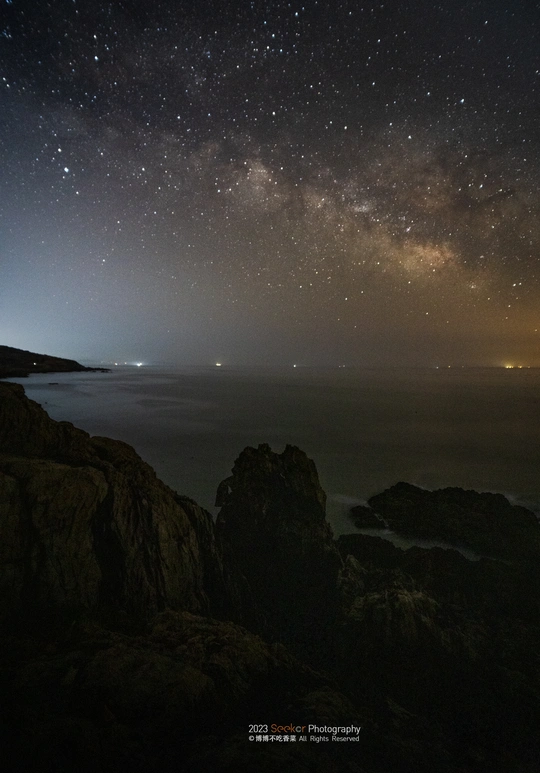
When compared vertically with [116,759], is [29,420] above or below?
above

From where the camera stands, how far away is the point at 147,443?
34.2m

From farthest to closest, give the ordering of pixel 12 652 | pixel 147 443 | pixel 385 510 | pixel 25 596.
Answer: pixel 147 443
pixel 385 510
pixel 25 596
pixel 12 652

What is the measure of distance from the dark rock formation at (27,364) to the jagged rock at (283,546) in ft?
399

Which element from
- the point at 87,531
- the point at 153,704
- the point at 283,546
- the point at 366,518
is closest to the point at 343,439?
the point at 366,518

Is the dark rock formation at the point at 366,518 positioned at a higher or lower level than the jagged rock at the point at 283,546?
lower

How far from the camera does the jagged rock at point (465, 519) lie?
48.7 ft

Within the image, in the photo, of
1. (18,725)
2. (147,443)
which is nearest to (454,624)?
(18,725)

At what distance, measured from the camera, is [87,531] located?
25.4 ft

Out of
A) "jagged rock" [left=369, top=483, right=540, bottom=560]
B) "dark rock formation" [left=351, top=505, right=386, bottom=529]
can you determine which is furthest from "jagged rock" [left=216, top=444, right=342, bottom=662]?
"jagged rock" [left=369, top=483, right=540, bottom=560]

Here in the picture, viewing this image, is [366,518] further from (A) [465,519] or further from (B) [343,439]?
(B) [343,439]

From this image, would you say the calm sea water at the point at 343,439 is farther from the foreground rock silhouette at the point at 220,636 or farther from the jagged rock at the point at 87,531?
the jagged rock at the point at 87,531

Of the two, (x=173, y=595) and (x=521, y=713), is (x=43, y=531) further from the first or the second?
(x=521, y=713)

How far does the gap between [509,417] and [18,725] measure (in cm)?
6582

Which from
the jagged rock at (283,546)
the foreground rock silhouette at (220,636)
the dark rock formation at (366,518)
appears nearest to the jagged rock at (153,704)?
the foreground rock silhouette at (220,636)
